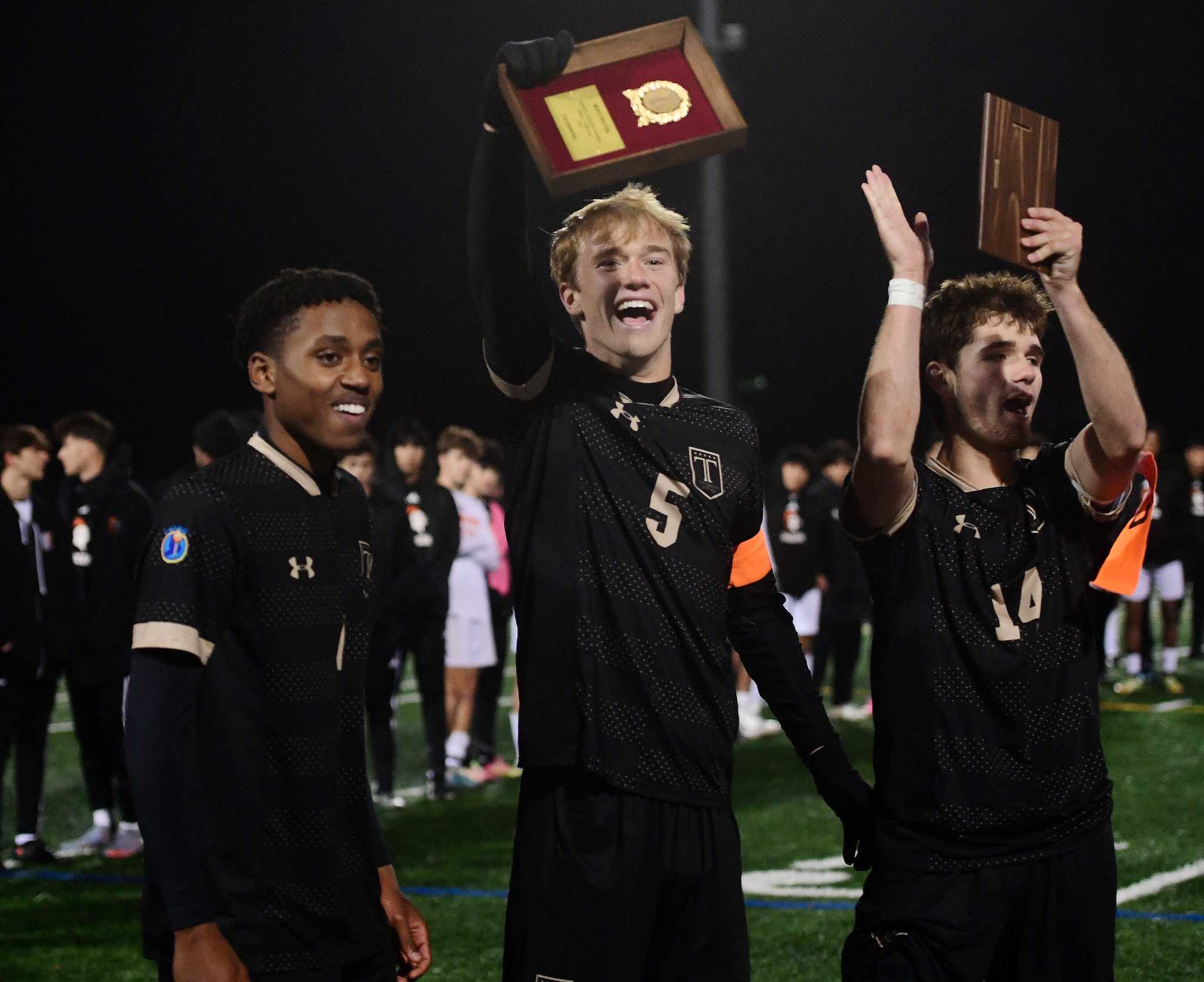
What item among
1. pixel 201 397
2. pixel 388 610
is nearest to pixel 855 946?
pixel 388 610

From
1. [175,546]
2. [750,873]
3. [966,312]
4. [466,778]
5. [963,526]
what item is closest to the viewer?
[175,546]

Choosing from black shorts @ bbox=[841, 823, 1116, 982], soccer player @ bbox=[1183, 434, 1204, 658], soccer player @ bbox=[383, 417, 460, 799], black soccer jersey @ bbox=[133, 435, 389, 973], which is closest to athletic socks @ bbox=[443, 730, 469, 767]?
soccer player @ bbox=[383, 417, 460, 799]

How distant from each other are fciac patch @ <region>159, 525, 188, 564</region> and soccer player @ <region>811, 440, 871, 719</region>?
1022cm

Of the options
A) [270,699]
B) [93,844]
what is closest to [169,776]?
[270,699]

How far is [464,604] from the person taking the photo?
10375mm

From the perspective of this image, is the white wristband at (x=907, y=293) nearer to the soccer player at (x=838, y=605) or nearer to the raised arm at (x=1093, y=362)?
the raised arm at (x=1093, y=362)

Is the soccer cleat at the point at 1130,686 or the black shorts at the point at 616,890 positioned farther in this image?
the soccer cleat at the point at 1130,686

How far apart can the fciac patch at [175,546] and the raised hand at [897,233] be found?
1.58m

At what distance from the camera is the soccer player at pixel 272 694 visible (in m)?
2.72

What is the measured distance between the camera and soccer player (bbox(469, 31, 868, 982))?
3.00 metres

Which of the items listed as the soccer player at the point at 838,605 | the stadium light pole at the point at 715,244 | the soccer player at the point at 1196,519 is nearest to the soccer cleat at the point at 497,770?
the stadium light pole at the point at 715,244

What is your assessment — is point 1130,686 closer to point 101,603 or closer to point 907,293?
point 101,603

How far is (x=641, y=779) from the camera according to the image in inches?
119

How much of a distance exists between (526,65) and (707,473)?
0.93 metres
